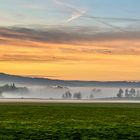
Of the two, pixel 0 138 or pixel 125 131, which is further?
pixel 125 131

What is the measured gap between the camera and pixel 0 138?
52312mm

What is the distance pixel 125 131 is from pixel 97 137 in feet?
25.0

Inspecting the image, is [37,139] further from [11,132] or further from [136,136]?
[136,136]

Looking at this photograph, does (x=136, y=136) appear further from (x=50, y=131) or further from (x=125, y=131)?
(x=50, y=131)

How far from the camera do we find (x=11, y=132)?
5878 cm

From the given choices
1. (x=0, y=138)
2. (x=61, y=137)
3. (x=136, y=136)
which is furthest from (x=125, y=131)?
(x=0, y=138)

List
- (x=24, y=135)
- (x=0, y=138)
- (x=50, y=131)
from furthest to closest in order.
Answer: (x=50, y=131), (x=24, y=135), (x=0, y=138)

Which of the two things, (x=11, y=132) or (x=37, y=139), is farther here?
(x=11, y=132)

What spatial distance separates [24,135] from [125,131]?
13.0 metres

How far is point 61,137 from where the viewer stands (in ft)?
178

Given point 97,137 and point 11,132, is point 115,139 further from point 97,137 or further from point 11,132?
point 11,132

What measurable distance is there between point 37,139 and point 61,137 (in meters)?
3.03

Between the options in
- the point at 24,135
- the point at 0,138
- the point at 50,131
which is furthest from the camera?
the point at 50,131

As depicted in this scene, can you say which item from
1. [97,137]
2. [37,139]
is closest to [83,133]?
[97,137]
